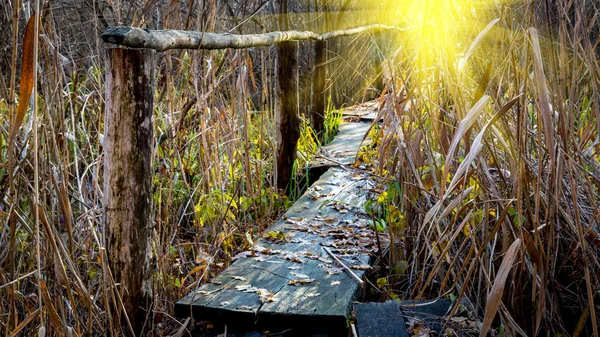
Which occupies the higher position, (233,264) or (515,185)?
(515,185)

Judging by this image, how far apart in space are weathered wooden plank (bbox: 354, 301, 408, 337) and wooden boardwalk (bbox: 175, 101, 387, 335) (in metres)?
0.25

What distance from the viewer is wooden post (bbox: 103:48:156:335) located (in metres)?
2.17

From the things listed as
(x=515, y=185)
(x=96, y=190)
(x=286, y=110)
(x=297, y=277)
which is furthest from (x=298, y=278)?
(x=286, y=110)

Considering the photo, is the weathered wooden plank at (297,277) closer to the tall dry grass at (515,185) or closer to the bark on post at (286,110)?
the tall dry grass at (515,185)

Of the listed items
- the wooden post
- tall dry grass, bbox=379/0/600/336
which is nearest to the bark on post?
tall dry grass, bbox=379/0/600/336

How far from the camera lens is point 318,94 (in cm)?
680

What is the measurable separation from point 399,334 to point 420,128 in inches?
36.3

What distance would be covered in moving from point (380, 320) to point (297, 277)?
78 cm

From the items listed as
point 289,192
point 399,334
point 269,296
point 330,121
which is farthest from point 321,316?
point 330,121

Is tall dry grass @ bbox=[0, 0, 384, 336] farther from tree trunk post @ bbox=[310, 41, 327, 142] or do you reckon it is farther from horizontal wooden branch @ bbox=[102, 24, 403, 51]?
tree trunk post @ bbox=[310, 41, 327, 142]

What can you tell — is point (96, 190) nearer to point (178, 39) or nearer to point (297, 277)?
point (178, 39)

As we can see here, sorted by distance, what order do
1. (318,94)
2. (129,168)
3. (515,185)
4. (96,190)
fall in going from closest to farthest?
(515,185)
(129,168)
(96,190)
(318,94)

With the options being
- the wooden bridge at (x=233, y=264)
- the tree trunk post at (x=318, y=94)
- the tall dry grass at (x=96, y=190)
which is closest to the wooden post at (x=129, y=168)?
the wooden bridge at (x=233, y=264)

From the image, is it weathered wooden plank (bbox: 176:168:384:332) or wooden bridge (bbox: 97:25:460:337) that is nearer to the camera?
wooden bridge (bbox: 97:25:460:337)
